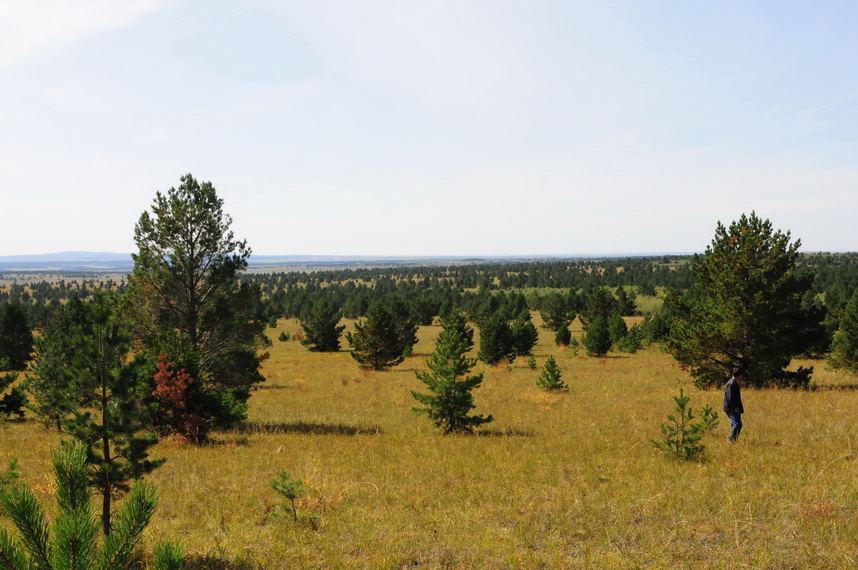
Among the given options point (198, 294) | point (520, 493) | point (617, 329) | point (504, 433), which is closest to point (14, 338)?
point (198, 294)

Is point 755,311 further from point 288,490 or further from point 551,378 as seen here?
point 288,490

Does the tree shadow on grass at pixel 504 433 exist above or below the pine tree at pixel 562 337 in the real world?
above

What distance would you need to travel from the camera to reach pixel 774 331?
1980 centimetres

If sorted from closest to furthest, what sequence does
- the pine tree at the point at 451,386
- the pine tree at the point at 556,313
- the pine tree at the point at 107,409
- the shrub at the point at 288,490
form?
the pine tree at the point at 107,409 < the shrub at the point at 288,490 < the pine tree at the point at 451,386 < the pine tree at the point at 556,313

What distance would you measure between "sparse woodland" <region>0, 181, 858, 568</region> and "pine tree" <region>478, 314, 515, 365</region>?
33.2 feet

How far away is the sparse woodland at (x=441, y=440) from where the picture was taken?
20.4 feet

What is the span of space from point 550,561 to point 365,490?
4112mm

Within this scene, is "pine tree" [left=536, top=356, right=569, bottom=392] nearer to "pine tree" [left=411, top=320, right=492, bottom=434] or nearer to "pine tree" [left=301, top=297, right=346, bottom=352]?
"pine tree" [left=411, top=320, right=492, bottom=434]

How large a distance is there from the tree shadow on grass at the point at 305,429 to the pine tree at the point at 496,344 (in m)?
26.2

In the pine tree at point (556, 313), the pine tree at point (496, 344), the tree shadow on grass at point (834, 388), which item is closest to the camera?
the tree shadow on grass at point (834, 388)

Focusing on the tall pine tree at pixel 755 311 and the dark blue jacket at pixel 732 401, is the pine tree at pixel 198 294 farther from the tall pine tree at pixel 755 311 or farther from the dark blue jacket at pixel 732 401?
the tall pine tree at pixel 755 311

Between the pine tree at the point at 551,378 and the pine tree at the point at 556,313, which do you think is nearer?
the pine tree at the point at 551,378

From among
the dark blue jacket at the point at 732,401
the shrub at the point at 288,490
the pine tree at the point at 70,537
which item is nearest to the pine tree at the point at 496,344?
the dark blue jacket at the point at 732,401

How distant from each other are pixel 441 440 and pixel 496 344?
2916 centimetres
